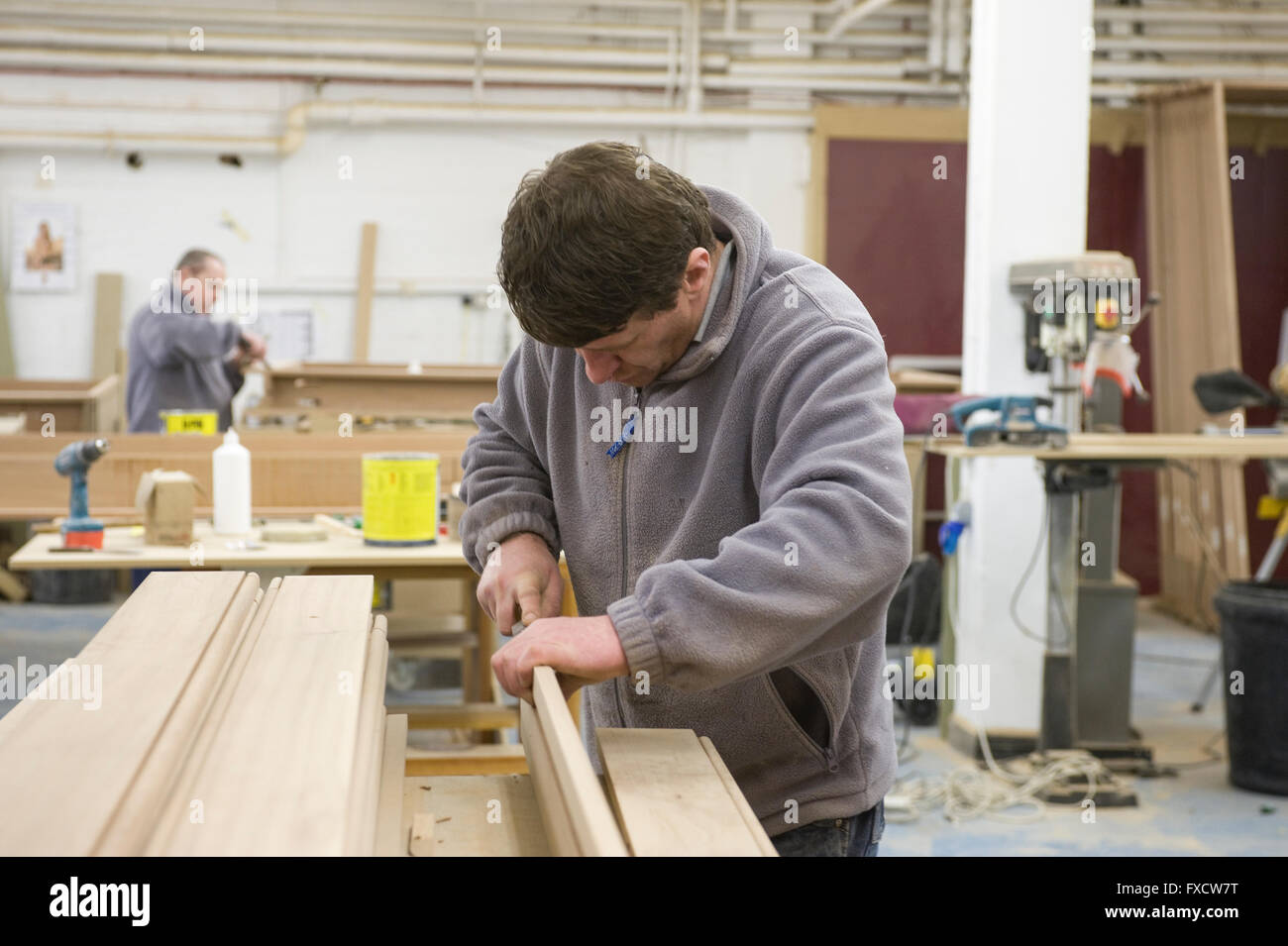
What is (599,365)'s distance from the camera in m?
1.50

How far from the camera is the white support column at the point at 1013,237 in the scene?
14.4ft

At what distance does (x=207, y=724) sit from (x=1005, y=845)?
9.74 feet

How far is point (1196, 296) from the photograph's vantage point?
22.7ft

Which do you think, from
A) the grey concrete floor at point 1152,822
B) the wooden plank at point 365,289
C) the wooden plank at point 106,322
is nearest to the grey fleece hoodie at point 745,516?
the grey concrete floor at point 1152,822

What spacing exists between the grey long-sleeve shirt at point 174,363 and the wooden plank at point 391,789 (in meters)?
4.30

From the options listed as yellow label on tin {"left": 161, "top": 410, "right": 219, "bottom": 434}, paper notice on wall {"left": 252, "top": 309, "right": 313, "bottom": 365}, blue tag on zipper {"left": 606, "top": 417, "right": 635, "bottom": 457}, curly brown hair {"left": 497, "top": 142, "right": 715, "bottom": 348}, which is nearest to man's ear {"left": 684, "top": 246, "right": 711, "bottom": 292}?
curly brown hair {"left": 497, "top": 142, "right": 715, "bottom": 348}

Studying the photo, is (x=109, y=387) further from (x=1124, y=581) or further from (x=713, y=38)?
(x=1124, y=581)

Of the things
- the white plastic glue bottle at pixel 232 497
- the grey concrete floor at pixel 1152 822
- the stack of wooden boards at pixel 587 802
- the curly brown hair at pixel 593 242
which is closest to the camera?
the stack of wooden boards at pixel 587 802

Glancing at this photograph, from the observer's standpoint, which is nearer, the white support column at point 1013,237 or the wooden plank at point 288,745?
the wooden plank at point 288,745

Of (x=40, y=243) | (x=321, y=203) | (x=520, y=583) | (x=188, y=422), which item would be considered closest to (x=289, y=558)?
(x=188, y=422)

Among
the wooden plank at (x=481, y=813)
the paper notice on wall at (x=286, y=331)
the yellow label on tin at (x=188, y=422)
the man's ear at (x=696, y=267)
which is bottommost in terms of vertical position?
the wooden plank at (x=481, y=813)

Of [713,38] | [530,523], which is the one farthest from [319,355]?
[530,523]

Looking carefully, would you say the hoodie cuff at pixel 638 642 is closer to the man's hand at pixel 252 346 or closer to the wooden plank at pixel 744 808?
the wooden plank at pixel 744 808

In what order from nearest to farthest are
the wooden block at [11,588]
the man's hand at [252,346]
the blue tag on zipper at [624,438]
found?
the blue tag on zipper at [624,438] < the man's hand at [252,346] < the wooden block at [11,588]
